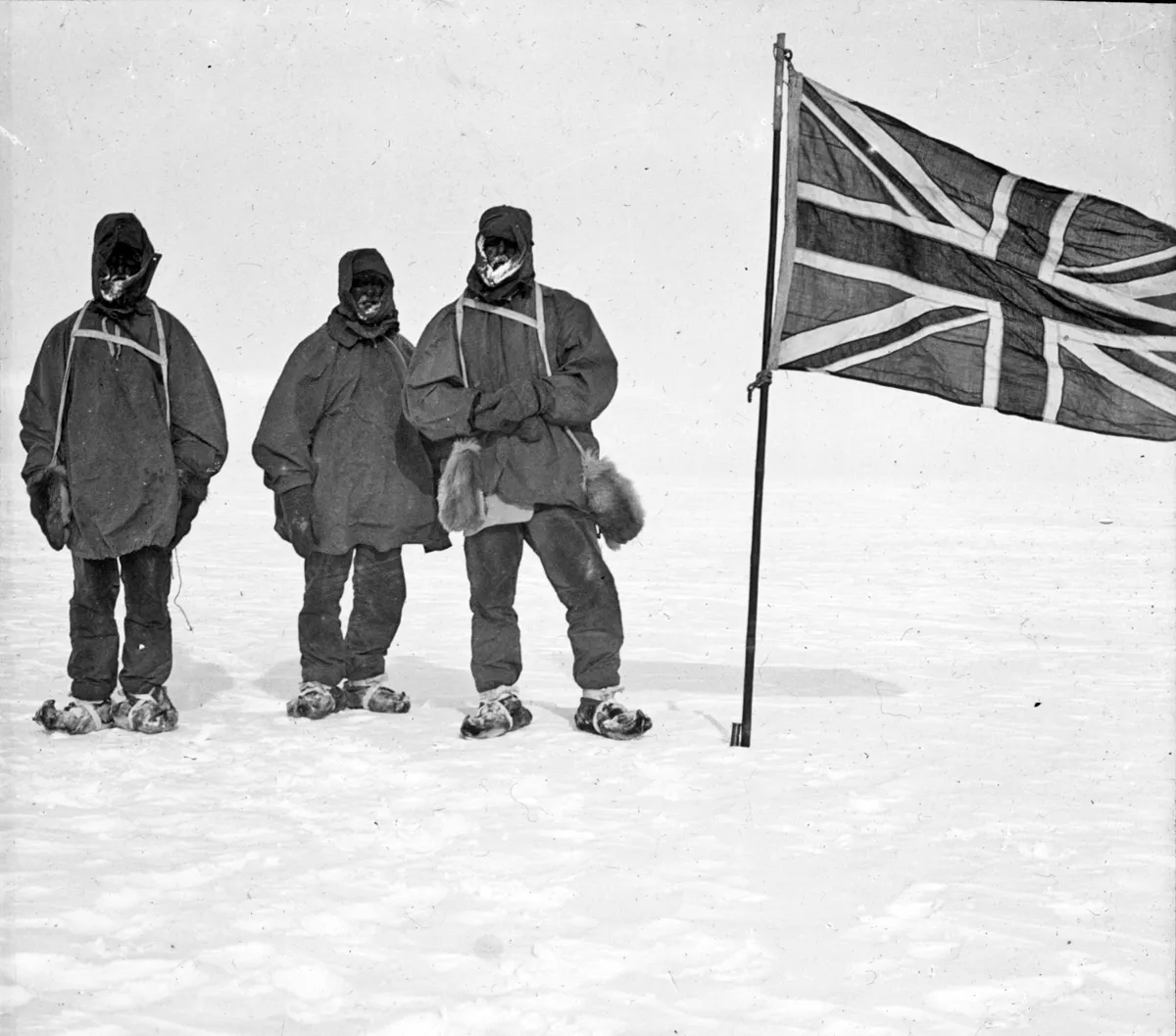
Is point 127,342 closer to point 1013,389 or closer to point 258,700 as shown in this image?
point 258,700

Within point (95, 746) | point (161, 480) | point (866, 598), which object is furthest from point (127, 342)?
point (866, 598)

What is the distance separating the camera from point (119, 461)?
20.2 feet

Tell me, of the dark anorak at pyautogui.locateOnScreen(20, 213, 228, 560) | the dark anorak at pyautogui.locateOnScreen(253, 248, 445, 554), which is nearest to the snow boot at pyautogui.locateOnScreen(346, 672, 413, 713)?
the dark anorak at pyautogui.locateOnScreen(253, 248, 445, 554)

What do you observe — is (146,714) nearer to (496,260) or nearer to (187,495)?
(187,495)

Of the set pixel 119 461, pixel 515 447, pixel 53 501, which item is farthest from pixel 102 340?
pixel 515 447

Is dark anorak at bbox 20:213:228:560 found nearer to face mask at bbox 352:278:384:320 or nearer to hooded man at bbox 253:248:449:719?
hooded man at bbox 253:248:449:719

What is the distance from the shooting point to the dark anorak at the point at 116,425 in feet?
20.0

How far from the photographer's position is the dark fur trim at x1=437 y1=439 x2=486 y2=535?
6098mm

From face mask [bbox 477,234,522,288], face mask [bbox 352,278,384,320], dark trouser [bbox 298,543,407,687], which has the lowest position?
dark trouser [bbox 298,543,407,687]

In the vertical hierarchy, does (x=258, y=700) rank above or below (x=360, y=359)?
below

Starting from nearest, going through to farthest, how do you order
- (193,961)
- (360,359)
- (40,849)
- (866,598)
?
1. (193,961)
2. (40,849)
3. (360,359)
4. (866,598)

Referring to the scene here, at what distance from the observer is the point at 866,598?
38.1ft

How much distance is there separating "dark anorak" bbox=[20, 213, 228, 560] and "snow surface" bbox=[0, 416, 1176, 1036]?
3.19 ft

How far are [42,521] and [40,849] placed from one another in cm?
199
